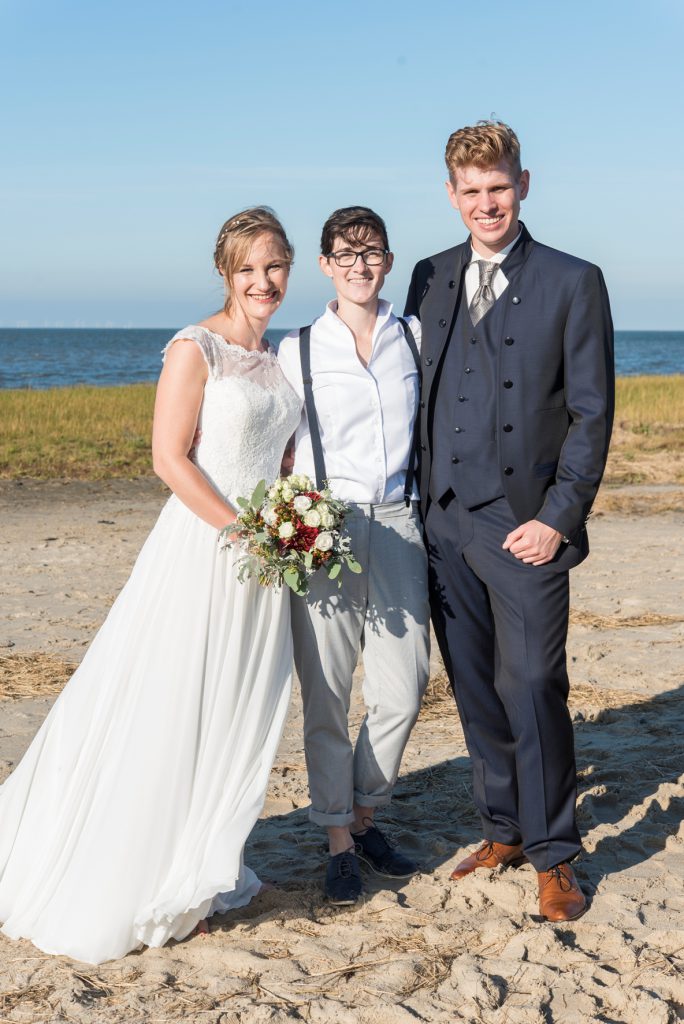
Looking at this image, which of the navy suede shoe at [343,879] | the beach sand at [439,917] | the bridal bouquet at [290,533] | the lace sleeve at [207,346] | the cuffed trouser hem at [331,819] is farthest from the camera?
the cuffed trouser hem at [331,819]

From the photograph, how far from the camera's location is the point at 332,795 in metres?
4.37

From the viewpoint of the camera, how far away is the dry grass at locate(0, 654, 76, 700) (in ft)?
22.4

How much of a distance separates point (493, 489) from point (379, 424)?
476 millimetres

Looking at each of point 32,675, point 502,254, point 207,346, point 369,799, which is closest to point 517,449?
point 502,254

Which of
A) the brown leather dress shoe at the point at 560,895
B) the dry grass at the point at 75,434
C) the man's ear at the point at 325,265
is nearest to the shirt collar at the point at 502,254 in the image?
the man's ear at the point at 325,265

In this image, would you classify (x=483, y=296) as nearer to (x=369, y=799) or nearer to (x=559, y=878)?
(x=369, y=799)

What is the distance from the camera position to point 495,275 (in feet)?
13.9

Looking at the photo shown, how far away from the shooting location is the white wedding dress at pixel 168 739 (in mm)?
3867

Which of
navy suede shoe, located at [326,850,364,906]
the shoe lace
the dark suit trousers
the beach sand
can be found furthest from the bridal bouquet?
the shoe lace

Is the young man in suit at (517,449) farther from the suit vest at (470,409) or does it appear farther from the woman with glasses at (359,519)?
the woman with glasses at (359,519)

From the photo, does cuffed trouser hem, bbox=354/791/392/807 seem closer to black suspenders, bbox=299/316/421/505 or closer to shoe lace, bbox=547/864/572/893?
shoe lace, bbox=547/864/572/893

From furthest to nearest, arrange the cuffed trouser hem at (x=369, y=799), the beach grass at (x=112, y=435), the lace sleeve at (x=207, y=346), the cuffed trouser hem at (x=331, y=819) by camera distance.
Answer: the beach grass at (x=112, y=435), the cuffed trouser hem at (x=369, y=799), the cuffed trouser hem at (x=331, y=819), the lace sleeve at (x=207, y=346)

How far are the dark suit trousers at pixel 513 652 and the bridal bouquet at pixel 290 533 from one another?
562 mm

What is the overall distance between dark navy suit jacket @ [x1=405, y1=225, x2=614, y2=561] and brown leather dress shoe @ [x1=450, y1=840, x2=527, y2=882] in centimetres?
127
